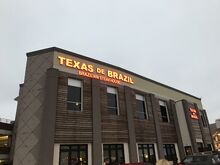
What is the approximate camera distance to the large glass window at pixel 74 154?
14.2 metres

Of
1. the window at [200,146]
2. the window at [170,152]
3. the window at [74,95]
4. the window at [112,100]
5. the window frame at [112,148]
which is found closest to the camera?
the window at [74,95]

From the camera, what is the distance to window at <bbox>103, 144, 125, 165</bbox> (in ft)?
54.1

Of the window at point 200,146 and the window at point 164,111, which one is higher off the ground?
the window at point 164,111

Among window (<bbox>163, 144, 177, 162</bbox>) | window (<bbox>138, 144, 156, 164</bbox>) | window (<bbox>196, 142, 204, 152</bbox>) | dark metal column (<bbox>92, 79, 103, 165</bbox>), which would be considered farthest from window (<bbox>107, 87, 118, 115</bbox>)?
window (<bbox>196, 142, 204, 152</bbox>)

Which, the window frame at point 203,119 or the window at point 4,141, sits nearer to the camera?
the window at point 4,141

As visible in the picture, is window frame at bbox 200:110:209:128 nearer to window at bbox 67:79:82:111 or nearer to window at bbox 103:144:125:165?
window at bbox 103:144:125:165

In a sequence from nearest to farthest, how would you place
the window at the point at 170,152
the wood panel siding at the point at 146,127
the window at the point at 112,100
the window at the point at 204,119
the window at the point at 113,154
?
the window at the point at 113,154, the window at the point at 112,100, the wood panel siding at the point at 146,127, the window at the point at 170,152, the window at the point at 204,119

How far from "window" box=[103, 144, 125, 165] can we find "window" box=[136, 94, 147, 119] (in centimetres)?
457

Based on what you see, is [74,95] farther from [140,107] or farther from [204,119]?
[204,119]

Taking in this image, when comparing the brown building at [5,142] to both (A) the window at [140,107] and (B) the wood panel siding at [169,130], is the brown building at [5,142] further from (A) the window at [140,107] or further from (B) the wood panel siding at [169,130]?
(B) the wood panel siding at [169,130]

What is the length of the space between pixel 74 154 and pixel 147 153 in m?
8.48

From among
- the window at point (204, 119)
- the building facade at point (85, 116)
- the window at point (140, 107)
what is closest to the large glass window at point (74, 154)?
the building facade at point (85, 116)

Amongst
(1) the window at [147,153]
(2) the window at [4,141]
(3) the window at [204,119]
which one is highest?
(3) the window at [204,119]

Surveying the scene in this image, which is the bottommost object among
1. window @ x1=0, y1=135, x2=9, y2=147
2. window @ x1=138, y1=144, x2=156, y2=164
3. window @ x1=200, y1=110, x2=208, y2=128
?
window @ x1=138, y1=144, x2=156, y2=164
